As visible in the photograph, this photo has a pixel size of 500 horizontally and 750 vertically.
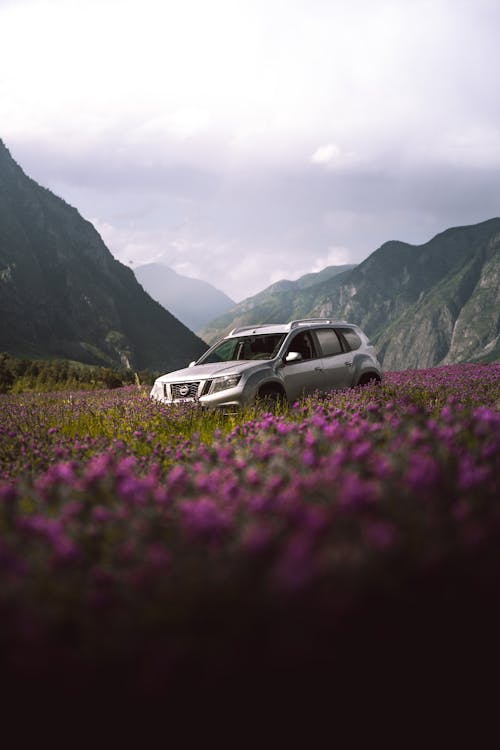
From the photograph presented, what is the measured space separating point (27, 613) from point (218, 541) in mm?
564

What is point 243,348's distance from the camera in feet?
39.7

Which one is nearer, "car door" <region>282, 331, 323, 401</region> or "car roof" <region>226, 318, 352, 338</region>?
"car door" <region>282, 331, 323, 401</region>

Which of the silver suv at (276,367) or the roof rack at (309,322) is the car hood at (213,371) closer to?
the silver suv at (276,367)

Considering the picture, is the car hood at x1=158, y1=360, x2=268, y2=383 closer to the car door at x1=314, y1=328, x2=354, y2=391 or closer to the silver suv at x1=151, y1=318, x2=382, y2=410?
the silver suv at x1=151, y1=318, x2=382, y2=410

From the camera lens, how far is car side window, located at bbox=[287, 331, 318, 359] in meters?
11.1

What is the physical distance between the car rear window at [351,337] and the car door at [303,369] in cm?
99

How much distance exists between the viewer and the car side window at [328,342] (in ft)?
37.1

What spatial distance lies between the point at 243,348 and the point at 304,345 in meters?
1.53

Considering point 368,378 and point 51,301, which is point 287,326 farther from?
point 51,301

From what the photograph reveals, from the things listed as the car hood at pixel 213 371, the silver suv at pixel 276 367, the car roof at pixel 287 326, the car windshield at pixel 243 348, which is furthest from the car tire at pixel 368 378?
the car hood at pixel 213 371

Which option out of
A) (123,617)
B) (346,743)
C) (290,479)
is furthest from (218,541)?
(290,479)

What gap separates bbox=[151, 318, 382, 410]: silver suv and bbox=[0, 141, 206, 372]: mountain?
144044 millimetres

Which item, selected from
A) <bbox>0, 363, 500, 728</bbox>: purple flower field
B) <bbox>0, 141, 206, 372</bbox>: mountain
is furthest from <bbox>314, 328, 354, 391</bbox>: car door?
<bbox>0, 141, 206, 372</bbox>: mountain

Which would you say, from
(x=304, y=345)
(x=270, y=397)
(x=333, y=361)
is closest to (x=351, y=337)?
(x=333, y=361)
